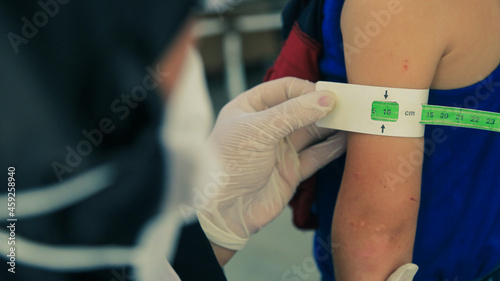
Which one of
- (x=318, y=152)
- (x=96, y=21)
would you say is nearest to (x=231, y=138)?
(x=318, y=152)

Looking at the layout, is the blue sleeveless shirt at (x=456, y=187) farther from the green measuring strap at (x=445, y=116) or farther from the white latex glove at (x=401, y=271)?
the white latex glove at (x=401, y=271)

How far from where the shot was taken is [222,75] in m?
5.14

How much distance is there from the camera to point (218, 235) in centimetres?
111

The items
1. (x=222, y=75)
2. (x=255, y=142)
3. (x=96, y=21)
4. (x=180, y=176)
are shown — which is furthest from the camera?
(x=222, y=75)

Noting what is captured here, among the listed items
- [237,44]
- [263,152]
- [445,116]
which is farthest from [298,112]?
[237,44]

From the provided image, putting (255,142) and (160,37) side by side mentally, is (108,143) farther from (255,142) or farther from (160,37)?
(255,142)

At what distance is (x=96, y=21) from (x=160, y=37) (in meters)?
0.06

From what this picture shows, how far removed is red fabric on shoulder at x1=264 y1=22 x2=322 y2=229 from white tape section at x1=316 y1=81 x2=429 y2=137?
0.16 meters

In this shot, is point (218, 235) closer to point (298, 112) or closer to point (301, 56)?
point (298, 112)

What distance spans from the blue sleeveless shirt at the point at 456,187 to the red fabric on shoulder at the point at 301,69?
0.10 feet

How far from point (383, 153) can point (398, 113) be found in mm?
80

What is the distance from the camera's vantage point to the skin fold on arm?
0.83 m

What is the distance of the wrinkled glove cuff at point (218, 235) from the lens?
110 centimetres

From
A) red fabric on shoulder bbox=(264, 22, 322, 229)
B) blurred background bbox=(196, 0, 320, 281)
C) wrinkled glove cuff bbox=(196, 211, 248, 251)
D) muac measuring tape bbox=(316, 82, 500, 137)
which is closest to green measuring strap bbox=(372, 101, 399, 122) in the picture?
muac measuring tape bbox=(316, 82, 500, 137)
